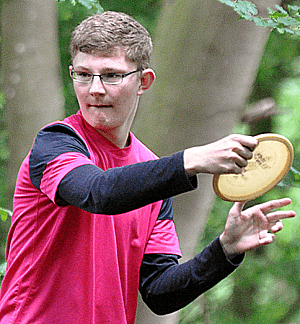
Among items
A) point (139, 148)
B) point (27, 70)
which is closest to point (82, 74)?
point (139, 148)

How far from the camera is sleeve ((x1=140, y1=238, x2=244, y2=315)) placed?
2279 millimetres

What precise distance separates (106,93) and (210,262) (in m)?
0.85

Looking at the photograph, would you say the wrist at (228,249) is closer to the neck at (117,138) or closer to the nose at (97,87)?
the neck at (117,138)

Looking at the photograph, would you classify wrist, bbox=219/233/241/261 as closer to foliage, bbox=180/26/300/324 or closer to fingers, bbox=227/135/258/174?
fingers, bbox=227/135/258/174

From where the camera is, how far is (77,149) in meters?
1.93

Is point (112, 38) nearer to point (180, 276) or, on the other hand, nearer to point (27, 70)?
point (180, 276)

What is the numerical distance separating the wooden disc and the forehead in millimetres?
624

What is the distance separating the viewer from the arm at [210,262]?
2.21 m

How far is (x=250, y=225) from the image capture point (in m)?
2.23

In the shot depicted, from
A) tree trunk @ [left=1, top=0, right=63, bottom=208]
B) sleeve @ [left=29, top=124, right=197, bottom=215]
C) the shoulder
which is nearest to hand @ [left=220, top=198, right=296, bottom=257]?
the shoulder

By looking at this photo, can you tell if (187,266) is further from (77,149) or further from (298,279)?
(298,279)

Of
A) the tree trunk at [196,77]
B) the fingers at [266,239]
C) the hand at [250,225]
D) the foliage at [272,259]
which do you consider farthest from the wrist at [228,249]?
the foliage at [272,259]

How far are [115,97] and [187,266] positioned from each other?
2.69 feet

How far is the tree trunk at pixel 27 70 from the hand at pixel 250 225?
1.96m
